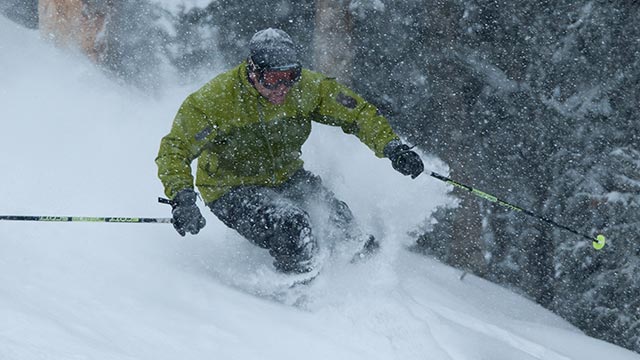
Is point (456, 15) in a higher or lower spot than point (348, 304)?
higher

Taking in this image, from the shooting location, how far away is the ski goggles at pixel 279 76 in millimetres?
5504

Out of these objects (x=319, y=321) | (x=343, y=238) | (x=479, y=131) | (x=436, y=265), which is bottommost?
(x=319, y=321)

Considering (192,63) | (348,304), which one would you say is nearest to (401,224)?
(348,304)

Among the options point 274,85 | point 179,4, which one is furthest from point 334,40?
point 274,85

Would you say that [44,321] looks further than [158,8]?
No

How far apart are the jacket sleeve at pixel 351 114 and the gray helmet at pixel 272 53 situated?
2.00 ft

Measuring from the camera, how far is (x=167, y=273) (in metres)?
5.56

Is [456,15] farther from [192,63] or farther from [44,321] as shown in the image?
[44,321]

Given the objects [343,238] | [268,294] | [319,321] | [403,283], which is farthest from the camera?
[403,283]

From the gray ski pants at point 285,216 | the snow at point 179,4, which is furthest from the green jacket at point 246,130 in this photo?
the snow at point 179,4

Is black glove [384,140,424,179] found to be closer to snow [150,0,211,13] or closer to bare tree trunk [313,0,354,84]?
bare tree trunk [313,0,354,84]

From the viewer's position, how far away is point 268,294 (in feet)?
18.7

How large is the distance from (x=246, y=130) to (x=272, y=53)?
2.21 feet

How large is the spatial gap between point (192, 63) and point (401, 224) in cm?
380
